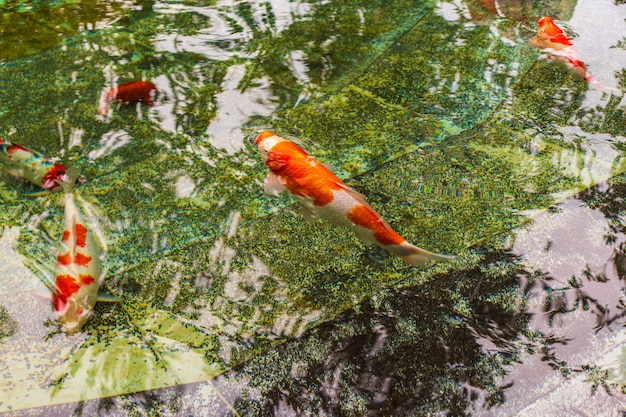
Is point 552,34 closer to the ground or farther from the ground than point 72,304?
farther from the ground

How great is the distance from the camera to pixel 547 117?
3.76 meters

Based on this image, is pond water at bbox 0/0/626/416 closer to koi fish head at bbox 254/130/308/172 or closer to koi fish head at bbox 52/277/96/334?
koi fish head at bbox 52/277/96/334

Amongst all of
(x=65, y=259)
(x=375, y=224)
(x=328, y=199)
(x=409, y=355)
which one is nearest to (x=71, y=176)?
(x=65, y=259)

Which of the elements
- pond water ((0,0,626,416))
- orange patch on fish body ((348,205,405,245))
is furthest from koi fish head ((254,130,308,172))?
orange patch on fish body ((348,205,405,245))

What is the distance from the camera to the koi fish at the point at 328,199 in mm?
2566

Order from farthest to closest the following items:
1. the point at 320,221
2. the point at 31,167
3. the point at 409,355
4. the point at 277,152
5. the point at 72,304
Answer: the point at 31,167, the point at 320,221, the point at 277,152, the point at 72,304, the point at 409,355

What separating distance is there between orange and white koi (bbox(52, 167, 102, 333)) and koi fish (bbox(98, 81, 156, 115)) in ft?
4.36

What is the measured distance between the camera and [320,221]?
2.98 metres

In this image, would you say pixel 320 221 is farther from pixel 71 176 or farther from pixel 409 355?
pixel 71 176

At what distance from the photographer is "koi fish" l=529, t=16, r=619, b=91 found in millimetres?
4211

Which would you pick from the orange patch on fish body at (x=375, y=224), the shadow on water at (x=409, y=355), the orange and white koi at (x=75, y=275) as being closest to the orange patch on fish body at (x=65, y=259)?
the orange and white koi at (x=75, y=275)

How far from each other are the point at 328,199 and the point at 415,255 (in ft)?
1.67

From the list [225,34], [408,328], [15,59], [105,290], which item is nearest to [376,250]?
[408,328]

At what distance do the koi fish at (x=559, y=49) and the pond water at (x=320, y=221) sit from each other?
10 cm
